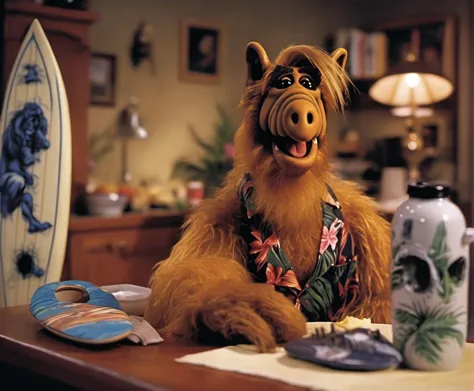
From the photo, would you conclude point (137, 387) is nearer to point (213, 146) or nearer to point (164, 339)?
point (164, 339)

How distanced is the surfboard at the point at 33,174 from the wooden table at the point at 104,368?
0.80 metres

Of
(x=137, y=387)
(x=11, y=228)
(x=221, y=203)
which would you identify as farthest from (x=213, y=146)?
(x=137, y=387)

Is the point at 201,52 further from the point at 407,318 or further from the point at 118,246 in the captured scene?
the point at 407,318

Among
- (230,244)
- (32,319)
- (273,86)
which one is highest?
(273,86)

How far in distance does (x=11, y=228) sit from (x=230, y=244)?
98cm

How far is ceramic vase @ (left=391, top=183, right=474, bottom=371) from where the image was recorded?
0.82 meters

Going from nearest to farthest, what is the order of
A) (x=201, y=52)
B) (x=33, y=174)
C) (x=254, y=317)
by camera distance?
1. (x=254, y=317)
2. (x=33, y=174)
3. (x=201, y=52)

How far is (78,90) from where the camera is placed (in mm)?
2975

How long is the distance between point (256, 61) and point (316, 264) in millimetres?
316

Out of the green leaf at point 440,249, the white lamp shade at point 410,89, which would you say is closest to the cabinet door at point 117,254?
the white lamp shade at point 410,89

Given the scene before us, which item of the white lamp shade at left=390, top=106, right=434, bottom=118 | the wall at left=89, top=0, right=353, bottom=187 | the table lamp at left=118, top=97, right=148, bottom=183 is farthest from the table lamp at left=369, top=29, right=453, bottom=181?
the table lamp at left=118, top=97, right=148, bottom=183

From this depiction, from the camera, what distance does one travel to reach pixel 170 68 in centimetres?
391

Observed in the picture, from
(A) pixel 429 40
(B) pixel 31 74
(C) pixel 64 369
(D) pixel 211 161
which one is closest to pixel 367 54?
(A) pixel 429 40

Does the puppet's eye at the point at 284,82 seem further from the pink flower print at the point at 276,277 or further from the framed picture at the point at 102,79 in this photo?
the framed picture at the point at 102,79
